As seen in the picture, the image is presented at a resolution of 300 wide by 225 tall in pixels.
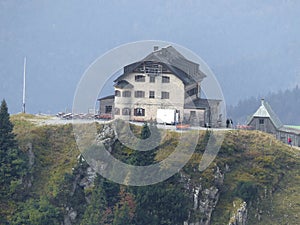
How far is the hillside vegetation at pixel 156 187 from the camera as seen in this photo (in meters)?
85.4

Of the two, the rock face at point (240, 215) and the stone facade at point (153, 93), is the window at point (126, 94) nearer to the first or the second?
the stone facade at point (153, 93)

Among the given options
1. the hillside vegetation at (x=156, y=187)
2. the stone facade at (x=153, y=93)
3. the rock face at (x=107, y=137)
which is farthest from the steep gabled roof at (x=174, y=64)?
the rock face at (x=107, y=137)

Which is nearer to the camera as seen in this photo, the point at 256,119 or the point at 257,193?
the point at 257,193

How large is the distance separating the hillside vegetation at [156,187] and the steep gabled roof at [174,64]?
7583mm

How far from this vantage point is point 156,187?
86.6 metres

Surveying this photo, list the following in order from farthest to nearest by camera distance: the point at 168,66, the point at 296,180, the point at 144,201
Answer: the point at 168,66, the point at 296,180, the point at 144,201

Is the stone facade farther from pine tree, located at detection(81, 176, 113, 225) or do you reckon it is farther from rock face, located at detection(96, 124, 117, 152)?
pine tree, located at detection(81, 176, 113, 225)

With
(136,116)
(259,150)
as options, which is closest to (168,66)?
(136,116)

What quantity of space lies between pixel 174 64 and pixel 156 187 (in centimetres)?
1679

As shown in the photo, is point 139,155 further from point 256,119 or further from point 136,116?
point 256,119

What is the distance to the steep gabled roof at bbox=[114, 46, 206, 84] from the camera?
9838 centimetres

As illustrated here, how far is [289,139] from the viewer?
101 meters

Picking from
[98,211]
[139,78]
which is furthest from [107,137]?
[139,78]

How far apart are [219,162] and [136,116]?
10962 millimetres
